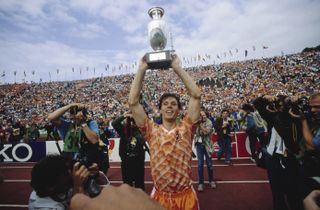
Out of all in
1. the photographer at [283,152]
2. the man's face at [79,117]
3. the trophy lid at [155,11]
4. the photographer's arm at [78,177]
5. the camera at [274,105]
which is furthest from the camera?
A: the man's face at [79,117]

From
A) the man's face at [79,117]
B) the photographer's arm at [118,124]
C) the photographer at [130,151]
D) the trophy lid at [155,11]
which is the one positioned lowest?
the photographer at [130,151]

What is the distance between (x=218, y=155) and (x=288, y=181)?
6403 millimetres

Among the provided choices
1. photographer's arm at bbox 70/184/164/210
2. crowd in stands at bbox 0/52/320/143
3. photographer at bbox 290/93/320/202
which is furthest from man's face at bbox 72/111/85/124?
crowd in stands at bbox 0/52/320/143

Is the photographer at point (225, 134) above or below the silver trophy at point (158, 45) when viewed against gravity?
below

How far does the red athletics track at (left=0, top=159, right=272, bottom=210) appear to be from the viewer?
17.7ft

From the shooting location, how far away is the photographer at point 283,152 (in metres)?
3.54

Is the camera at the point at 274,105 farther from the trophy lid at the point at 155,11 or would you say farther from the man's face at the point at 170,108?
the trophy lid at the point at 155,11

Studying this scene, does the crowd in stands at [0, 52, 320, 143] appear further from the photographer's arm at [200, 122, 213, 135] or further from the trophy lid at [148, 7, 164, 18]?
the trophy lid at [148, 7, 164, 18]

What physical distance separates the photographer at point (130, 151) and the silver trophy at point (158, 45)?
103 inches

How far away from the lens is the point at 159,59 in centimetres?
240

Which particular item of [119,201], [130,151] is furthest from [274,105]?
[119,201]

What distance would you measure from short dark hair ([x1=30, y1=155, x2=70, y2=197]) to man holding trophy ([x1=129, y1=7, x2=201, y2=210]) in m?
1.04

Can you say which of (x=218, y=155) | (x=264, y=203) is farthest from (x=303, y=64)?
(x=264, y=203)

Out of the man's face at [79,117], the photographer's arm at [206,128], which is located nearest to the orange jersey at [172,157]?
the man's face at [79,117]
